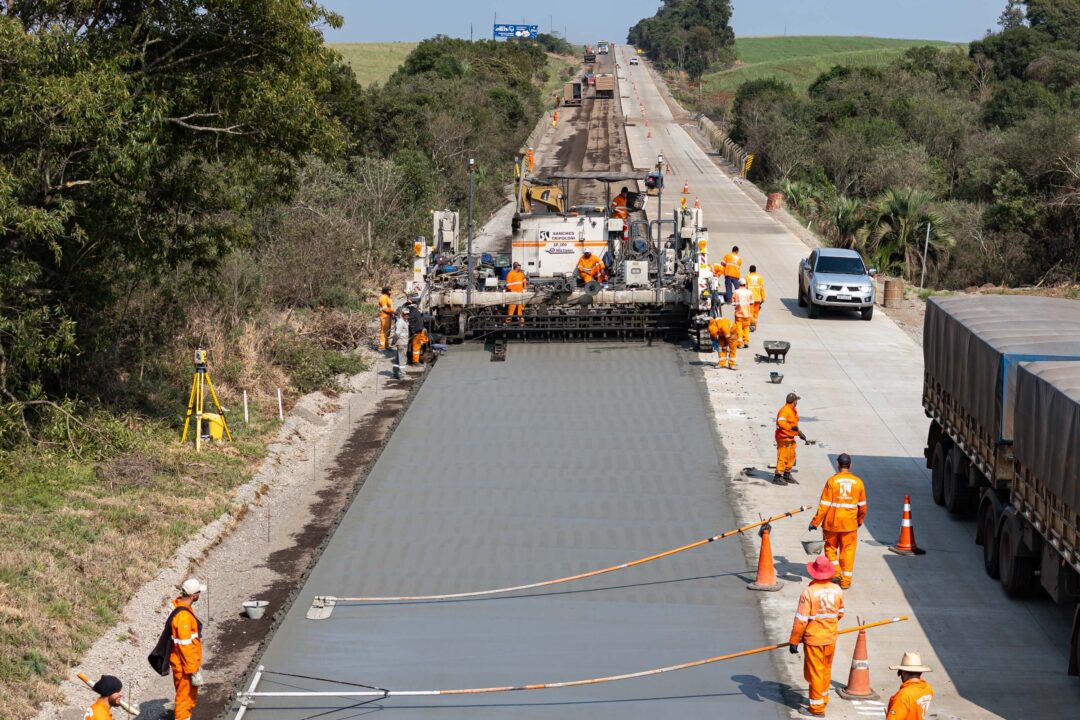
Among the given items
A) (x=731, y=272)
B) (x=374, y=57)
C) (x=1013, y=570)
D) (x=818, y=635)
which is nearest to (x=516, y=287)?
(x=731, y=272)

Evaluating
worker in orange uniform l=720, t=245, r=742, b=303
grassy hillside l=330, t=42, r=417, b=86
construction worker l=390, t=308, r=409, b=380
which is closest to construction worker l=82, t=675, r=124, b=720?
construction worker l=390, t=308, r=409, b=380

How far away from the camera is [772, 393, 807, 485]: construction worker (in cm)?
1717

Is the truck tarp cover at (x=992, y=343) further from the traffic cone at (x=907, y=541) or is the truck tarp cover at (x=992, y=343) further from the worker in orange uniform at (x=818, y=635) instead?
the worker in orange uniform at (x=818, y=635)

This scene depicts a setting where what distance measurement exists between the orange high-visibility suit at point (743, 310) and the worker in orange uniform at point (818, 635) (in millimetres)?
14080

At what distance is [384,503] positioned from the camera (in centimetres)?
1673

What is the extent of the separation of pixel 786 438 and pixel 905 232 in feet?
76.8

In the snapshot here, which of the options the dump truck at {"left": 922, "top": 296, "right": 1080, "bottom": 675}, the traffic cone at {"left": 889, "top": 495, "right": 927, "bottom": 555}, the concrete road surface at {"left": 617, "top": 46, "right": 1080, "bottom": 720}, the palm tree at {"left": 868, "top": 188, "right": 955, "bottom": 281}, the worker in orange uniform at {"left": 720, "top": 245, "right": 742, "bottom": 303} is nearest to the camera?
the concrete road surface at {"left": 617, "top": 46, "right": 1080, "bottom": 720}

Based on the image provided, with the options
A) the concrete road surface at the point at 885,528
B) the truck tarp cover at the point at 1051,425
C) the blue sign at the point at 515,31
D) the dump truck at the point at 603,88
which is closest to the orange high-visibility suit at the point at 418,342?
the concrete road surface at the point at 885,528

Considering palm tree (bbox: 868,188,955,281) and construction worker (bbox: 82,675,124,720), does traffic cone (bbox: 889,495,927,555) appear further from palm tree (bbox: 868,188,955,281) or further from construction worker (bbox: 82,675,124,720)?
palm tree (bbox: 868,188,955,281)

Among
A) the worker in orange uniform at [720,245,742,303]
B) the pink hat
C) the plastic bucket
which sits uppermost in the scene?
the worker in orange uniform at [720,245,742,303]

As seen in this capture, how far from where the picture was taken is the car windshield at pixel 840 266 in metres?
29.7

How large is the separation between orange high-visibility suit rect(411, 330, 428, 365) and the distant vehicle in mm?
9190

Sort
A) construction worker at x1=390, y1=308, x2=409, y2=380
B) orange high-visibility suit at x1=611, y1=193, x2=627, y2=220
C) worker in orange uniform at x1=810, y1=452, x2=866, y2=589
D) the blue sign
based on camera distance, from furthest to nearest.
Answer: the blue sign, orange high-visibility suit at x1=611, y1=193, x2=627, y2=220, construction worker at x1=390, y1=308, x2=409, y2=380, worker in orange uniform at x1=810, y1=452, x2=866, y2=589

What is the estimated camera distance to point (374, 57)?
5664 inches
